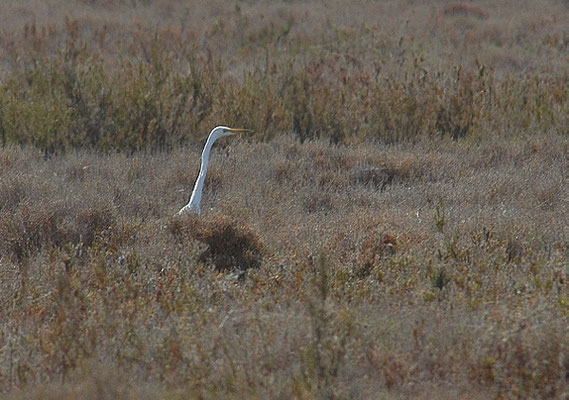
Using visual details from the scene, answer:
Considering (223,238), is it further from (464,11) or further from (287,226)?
(464,11)

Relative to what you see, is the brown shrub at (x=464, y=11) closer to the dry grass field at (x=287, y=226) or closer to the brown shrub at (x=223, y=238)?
the dry grass field at (x=287, y=226)

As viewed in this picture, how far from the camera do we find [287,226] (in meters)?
6.58

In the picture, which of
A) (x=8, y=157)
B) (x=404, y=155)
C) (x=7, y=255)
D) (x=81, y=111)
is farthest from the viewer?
(x=81, y=111)

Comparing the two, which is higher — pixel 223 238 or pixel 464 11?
pixel 223 238

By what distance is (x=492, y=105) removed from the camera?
10.3m

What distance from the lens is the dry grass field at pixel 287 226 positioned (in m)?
3.86

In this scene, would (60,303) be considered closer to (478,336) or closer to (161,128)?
(478,336)

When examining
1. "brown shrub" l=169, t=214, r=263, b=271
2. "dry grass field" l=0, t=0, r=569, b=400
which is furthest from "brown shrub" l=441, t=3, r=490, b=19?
"brown shrub" l=169, t=214, r=263, b=271

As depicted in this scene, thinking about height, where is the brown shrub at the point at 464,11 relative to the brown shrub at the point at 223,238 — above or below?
below

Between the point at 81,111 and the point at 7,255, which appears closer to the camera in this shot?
the point at 7,255

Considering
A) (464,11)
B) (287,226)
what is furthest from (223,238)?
(464,11)

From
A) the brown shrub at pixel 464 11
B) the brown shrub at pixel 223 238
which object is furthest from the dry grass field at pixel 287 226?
the brown shrub at pixel 464 11

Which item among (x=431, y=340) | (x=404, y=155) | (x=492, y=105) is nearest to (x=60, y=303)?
(x=431, y=340)

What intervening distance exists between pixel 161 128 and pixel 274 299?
17.0 ft
